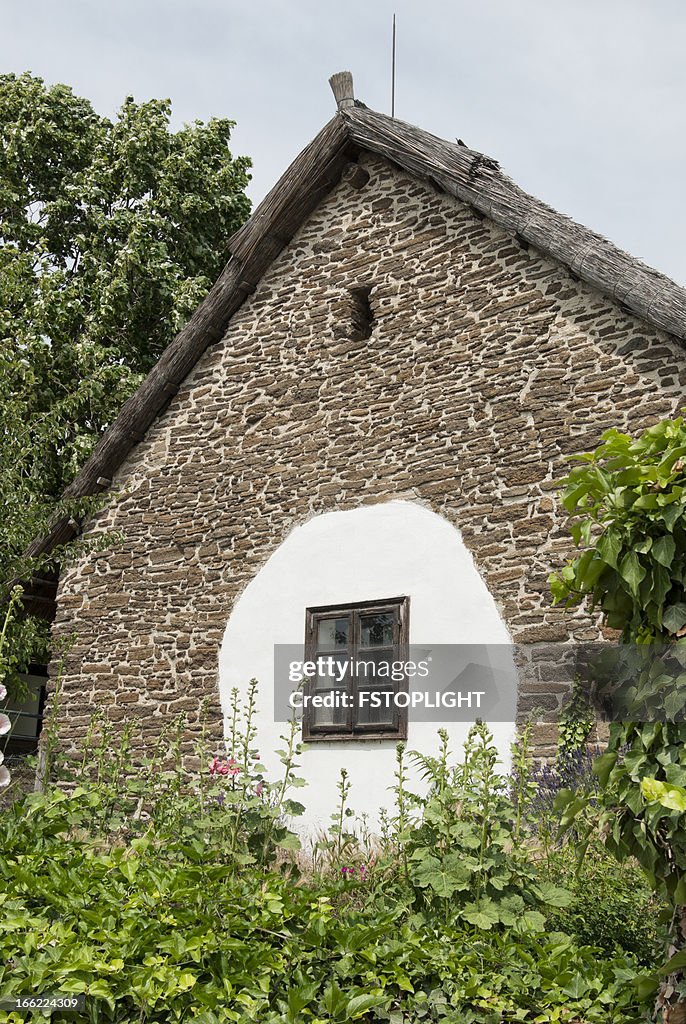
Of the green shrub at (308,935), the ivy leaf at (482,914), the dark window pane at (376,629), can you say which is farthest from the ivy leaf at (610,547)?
the dark window pane at (376,629)

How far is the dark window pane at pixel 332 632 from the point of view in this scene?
288 inches

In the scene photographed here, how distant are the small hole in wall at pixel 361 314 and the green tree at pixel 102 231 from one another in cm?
563

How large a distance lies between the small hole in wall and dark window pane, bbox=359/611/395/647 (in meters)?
2.44

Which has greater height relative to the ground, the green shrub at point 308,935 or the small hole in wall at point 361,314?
the small hole in wall at point 361,314

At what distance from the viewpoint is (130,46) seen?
236 inches

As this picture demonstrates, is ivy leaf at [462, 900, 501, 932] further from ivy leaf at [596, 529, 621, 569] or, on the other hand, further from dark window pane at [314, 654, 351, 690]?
dark window pane at [314, 654, 351, 690]

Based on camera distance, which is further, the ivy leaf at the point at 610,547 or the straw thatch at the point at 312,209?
the straw thatch at the point at 312,209

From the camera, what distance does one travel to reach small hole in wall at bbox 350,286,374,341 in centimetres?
808

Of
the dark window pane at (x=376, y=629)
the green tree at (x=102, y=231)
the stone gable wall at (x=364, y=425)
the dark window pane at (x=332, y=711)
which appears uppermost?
the green tree at (x=102, y=231)

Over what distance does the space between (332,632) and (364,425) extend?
1690 millimetres

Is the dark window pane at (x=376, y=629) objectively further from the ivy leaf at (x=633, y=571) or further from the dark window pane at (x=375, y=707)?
the ivy leaf at (x=633, y=571)

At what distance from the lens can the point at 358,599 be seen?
727cm

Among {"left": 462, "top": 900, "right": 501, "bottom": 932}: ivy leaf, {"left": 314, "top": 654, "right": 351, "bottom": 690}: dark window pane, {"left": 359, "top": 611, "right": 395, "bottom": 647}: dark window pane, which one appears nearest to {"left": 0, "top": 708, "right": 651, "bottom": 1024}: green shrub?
{"left": 462, "top": 900, "right": 501, "bottom": 932}: ivy leaf

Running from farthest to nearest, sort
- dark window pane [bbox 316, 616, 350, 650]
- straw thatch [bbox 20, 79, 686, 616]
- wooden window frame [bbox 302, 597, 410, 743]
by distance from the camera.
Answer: dark window pane [bbox 316, 616, 350, 650] < wooden window frame [bbox 302, 597, 410, 743] < straw thatch [bbox 20, 79, 686, 616]
